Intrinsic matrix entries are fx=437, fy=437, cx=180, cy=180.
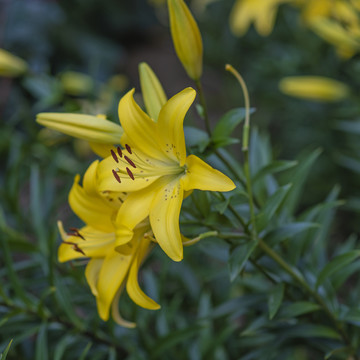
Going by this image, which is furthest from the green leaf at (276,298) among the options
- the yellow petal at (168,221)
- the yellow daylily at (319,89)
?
→ the yellow daylily at (319,89)

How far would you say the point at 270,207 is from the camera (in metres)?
0.66

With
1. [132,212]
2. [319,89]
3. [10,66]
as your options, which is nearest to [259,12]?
[319,89]

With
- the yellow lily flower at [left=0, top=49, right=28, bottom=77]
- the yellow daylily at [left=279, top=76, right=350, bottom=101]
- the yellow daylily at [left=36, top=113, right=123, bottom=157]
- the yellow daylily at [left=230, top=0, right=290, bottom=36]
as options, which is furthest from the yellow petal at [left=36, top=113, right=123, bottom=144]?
the yellow daylily at [left=230, top=0, right=290, bottom=36]

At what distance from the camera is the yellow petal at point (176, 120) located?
1.78 feet

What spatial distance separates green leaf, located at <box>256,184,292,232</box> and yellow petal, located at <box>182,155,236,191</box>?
0.52 ft

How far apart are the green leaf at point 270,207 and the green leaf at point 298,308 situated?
15 centimetres

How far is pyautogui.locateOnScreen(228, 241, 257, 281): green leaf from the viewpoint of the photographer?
61cm

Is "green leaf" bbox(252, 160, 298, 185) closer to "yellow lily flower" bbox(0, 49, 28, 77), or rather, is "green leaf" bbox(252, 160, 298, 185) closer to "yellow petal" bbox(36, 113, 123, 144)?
"yellow petal" bbox(36, 113, 123, 144)

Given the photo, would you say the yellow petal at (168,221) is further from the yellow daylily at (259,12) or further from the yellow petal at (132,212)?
the yellow daylily at (259,12)

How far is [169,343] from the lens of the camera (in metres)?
0.80

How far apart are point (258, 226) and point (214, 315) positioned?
228mm

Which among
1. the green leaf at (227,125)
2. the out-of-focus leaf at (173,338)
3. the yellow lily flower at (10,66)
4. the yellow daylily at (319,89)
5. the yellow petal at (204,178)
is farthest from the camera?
the yellow daylily at (319,89)

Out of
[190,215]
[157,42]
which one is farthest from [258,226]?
[157,42]

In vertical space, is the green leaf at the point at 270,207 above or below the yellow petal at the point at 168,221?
below
